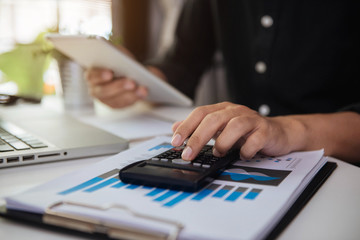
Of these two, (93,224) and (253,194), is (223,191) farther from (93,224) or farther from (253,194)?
(93,224)

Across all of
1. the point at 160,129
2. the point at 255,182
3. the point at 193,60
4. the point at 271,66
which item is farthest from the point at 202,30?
the point at 255,182

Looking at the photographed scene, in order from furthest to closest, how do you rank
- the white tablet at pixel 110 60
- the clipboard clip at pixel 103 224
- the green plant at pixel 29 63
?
the green plant at pixel 29 63 < the white tablet at pixel 110 60 < the clipboard clip at pixel 103 224

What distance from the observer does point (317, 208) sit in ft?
1.27

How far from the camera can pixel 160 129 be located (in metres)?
0.82

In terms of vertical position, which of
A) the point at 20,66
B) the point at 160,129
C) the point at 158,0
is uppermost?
the point at 158,0

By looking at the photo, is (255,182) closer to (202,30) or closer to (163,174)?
(163,174)

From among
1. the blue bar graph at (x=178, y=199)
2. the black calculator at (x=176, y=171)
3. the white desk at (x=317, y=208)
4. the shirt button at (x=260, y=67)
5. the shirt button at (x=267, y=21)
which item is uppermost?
the shirt button at (x=267, y=21)

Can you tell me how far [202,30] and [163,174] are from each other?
119 centimetres

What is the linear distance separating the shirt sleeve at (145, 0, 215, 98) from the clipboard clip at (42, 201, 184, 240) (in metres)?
1.10

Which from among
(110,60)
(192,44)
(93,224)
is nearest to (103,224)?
(93,224)

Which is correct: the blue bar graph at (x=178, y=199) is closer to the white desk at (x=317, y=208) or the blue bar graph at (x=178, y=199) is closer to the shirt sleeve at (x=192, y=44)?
the white desk at (x=317, y=208)

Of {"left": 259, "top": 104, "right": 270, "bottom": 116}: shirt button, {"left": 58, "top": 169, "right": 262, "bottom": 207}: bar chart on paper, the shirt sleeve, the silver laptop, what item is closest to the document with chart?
{"left": 58, "top": 169, "right": 262, "bottom": 207}: bar chart on paper

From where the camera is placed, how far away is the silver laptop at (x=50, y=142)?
1.80 feet

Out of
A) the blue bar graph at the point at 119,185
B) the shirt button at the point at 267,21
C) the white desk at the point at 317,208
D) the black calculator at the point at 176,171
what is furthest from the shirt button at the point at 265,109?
the blue bar graph at the point at 119,185
